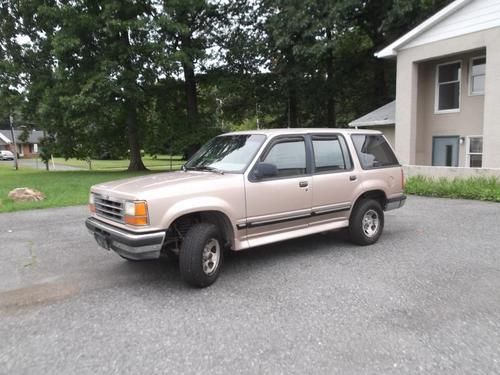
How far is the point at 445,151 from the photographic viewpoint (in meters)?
16.3

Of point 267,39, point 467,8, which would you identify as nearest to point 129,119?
point 267,39

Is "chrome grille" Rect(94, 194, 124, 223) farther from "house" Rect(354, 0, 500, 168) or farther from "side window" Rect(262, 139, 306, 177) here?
"house" Rect(354, 0, 500, 168)

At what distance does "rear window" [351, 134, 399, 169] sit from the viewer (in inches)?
265

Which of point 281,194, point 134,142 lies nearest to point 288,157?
point 281,194

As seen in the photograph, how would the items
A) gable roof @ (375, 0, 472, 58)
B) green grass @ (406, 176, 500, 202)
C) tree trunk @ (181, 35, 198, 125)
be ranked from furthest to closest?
tree trunk @ (181, 35, 198, 125)
gable roof @ (375, 0, 472, 58)
green grass @ (406, 176, 500, 202)

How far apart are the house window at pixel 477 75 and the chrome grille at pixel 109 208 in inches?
575

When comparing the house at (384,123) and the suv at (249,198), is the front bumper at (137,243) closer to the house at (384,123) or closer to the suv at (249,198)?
the suv at (249,198)

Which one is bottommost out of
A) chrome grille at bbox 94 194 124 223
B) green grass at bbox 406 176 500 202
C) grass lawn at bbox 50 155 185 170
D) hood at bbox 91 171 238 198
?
grass lawn at bbox 50 155 185 170

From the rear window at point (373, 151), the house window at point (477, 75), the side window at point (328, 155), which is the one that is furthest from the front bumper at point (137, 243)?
the house window at point (477, 75)

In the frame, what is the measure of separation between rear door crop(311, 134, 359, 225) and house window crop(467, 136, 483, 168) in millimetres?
10995

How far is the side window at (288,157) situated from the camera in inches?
224

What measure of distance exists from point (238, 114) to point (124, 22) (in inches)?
472

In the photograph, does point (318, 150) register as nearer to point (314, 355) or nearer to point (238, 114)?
point (314, 355)

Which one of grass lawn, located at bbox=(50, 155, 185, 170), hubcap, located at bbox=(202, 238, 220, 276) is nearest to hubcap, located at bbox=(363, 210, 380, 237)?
hubcap, located at bbox=(202, 238, 220, 276)
